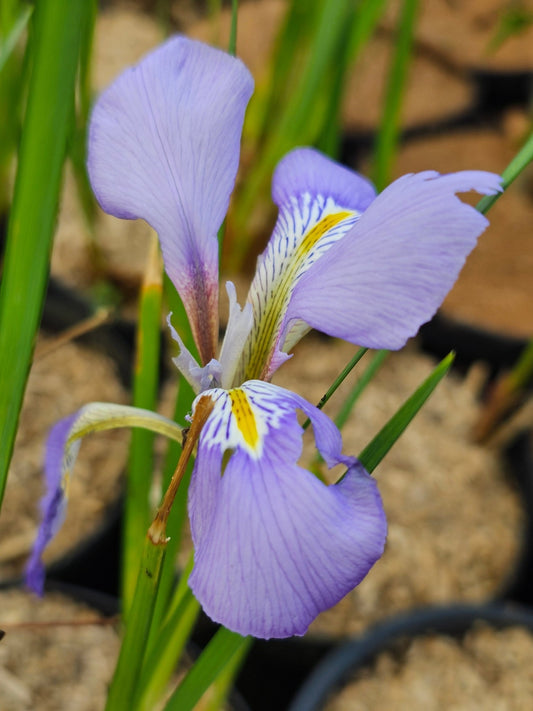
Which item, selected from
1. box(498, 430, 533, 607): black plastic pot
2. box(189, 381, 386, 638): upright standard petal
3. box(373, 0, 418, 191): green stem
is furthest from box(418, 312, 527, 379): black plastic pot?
box(189, 381, 386, 638): upright standard petal

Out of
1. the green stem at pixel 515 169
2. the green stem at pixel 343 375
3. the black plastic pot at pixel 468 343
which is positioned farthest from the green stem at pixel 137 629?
the black plastic pot at pixel 468 343

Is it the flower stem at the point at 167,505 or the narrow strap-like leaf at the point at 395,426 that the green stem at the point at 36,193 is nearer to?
the flower stem at the point at 167,505

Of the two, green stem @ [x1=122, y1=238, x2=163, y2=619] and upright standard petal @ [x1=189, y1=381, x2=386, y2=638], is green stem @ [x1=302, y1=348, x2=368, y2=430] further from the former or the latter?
green stem @ [x1=122, y1=238, x2=163, y2=619]

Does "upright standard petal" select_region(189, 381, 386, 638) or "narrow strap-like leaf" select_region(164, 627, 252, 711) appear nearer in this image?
"upright standard petal" select_region(189, 381, 386, 638)

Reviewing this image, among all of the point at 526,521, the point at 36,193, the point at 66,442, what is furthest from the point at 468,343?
the point at 36,193

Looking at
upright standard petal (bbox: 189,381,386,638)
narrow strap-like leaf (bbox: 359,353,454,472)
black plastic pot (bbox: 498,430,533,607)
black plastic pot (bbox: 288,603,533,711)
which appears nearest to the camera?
upright standard petal (bbox: 189,381,386,638)

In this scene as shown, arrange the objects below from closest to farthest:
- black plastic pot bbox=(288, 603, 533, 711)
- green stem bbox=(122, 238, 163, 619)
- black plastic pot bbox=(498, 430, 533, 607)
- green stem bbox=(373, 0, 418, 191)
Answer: green stem bbox=(122, 238, 163, 619) < black plastic pot bbox=(288, 603, 533, 711) < green stem bbox=(373, 0, 418, 191) < black plastic pot bbox=(498, 430, 533, 607)
